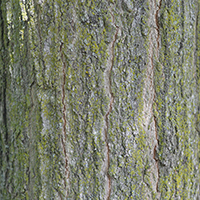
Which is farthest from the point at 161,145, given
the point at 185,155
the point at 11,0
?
the point at 11,0

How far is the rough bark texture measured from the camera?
919mm

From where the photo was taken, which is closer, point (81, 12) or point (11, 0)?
point (81, 12)

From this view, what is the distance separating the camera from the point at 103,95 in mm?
927

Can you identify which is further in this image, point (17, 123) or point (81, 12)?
point (17, 123)

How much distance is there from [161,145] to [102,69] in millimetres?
399

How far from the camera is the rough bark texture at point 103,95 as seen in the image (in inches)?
36.2

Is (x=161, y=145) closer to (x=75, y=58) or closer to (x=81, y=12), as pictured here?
(x=75, y=58)

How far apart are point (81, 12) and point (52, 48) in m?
0.18

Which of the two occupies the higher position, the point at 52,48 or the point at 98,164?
the point at 52,48

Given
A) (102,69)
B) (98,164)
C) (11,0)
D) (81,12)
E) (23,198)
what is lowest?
(23,198)

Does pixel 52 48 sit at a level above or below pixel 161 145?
above

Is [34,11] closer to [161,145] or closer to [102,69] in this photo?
[102,69]

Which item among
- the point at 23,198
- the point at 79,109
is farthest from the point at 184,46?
the point at 23,198

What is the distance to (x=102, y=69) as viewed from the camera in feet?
3.03
